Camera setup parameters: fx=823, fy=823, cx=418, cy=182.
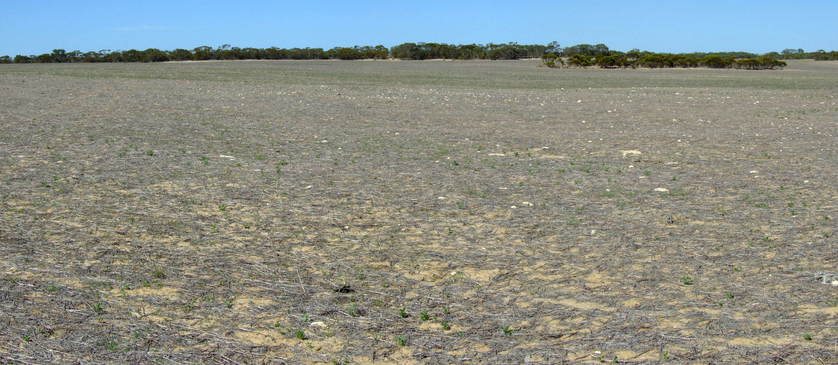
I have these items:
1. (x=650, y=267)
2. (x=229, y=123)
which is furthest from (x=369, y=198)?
(x=229, y=123)

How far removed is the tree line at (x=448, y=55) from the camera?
222 ft

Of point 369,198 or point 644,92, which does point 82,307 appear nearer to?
point 369,198

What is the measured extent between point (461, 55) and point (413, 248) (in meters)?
90.0

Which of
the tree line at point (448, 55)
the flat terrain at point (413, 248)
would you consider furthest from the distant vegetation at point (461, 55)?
the flat terrain at point (413, 248)

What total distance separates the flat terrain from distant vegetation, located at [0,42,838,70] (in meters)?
54.1

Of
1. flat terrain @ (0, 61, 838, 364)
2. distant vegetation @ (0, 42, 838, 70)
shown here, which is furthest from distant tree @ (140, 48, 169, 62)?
flat terrain @ (0, 61, 838, 364)

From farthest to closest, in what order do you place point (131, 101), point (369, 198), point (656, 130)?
1. point (131, 101)
2. point (656, 130)
3. point (369, 198)

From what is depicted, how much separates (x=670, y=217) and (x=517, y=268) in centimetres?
260

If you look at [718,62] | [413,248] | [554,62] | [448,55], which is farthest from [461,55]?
[413,248]

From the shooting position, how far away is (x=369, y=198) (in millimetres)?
9352

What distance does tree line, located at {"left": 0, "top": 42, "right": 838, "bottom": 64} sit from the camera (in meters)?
67.6

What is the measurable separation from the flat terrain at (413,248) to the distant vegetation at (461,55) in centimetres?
5410

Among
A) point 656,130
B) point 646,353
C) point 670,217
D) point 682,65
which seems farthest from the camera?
point 682,65

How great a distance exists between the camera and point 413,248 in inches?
285
